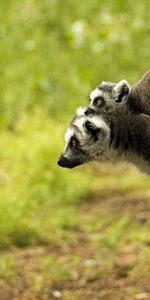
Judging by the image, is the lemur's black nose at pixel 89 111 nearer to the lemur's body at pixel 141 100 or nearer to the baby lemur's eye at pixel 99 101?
the baby lemur's eye at pixel 99 101

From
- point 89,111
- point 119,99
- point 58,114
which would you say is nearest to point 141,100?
point 119,99

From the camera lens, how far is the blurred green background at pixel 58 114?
8750 millimetres

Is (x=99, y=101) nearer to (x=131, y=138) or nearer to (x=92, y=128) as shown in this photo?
(x=92, y=128)

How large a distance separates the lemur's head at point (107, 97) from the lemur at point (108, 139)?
0.06 meters

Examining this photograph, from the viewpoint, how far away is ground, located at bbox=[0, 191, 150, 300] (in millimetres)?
6738

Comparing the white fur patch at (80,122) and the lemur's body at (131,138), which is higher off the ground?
the white fur patch at (80,122)

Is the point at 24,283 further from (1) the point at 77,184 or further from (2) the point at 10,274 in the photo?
(1) the point at 77,184

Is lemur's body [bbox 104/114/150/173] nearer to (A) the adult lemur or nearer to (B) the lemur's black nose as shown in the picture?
(A) the adult lemur

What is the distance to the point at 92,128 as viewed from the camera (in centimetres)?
615

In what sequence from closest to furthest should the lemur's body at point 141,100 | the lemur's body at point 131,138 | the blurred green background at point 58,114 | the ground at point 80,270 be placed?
the lemur's body at point 131,138
the lemur's body at point 141,100
the ground at point 80,270
the blurred green background at point 58,114

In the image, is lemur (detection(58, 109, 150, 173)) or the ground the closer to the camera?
lemur (detection(58, 109, 150, 173))

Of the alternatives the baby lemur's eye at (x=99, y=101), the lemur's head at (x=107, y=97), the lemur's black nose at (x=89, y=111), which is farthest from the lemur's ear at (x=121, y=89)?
the lemur's black nose at (x=89, y=111)

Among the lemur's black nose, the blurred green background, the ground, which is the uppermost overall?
the blurred green background

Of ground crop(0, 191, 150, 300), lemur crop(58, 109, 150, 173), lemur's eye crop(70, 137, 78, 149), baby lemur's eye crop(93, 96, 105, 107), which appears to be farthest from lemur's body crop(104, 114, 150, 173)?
ground crop(0, 191, 150, 300)
